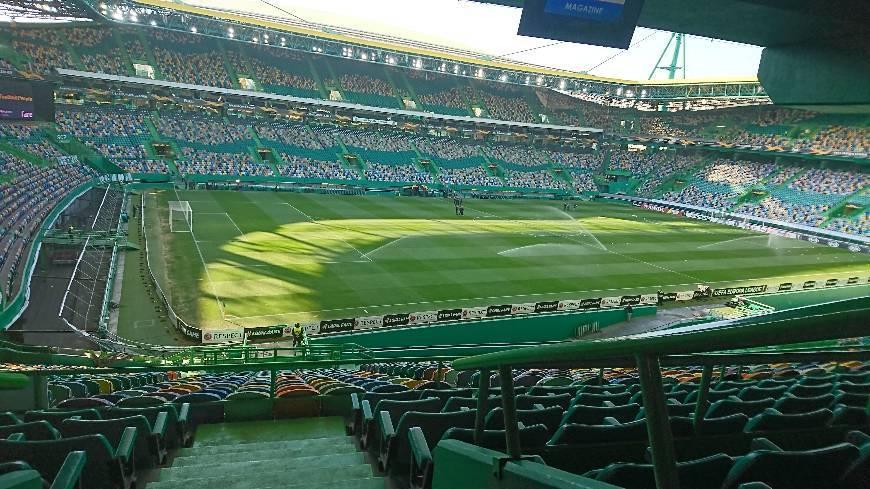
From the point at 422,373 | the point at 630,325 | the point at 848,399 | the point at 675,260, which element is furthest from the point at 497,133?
the point at 848,399

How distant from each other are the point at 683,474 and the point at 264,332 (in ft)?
70.0

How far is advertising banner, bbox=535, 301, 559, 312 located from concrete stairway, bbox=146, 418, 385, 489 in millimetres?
20320

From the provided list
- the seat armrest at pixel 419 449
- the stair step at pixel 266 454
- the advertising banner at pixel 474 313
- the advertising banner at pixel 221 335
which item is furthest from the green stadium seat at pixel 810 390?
the advertising banner at pixel 221 335

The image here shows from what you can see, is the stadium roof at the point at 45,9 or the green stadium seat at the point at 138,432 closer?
the green stadium seat at the point at 138,432

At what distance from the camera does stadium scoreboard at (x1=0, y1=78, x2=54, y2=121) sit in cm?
4059

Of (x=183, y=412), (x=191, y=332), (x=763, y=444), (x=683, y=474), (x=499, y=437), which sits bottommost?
(x=191, y=332)

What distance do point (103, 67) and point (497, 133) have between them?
50.7 meters

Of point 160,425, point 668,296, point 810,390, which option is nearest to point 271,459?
point 160,425

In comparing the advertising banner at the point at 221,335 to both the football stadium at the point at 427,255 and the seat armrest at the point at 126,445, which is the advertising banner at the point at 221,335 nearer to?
the football stadium at the point at 427,255

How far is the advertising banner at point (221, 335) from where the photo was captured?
Result: 2175 centimetres

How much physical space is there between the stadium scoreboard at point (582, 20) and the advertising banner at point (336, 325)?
54.5 ft

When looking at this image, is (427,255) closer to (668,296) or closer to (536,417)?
(668,296)

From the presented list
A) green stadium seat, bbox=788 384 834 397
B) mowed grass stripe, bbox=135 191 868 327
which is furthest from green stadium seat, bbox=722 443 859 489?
mowed grass stripe, bbox=135 191 868 327

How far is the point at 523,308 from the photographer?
26625mm
